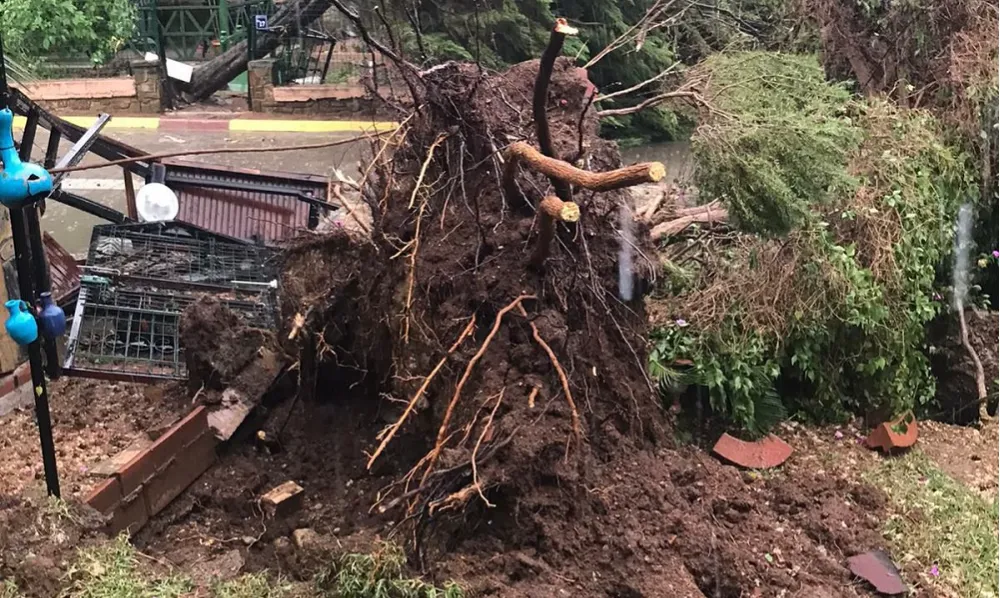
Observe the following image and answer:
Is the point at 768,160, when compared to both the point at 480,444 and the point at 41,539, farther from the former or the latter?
the point at 41,539

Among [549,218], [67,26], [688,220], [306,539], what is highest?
[549,218]

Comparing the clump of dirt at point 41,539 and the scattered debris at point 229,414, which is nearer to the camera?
the clump of dirt at point 41,539

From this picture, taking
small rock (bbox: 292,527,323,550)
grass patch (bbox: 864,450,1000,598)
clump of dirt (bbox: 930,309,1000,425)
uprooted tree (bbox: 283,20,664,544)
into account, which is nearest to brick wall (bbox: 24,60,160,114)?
uprooted tree (bbox: 283,20,664,544)

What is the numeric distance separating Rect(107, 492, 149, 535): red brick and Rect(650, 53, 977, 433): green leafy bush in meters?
2.62

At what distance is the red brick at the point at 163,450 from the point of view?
155 inches

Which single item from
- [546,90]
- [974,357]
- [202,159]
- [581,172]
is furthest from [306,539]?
[202,159]

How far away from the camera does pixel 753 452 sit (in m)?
4.76

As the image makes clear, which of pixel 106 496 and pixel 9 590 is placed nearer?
pixel 9 590

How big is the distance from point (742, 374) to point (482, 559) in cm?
225

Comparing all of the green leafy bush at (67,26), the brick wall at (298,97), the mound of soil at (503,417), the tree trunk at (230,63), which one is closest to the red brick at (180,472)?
the mound of soil at (503,417)

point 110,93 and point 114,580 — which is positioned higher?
point 110,93

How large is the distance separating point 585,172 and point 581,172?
0.06ft

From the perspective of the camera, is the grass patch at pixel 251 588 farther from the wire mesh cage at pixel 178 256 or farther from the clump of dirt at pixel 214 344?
the wire mesh cage at pixel 178 256

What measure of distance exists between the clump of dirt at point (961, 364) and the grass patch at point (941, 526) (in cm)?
107
